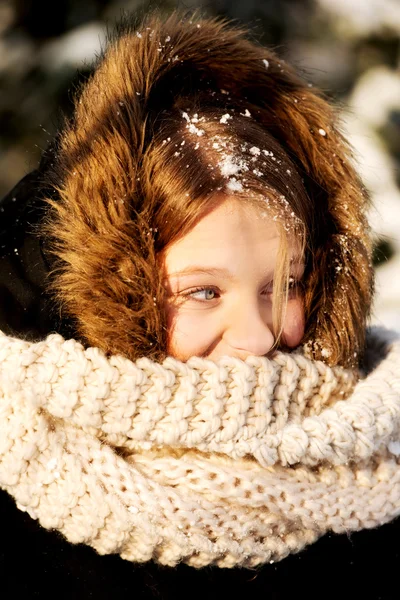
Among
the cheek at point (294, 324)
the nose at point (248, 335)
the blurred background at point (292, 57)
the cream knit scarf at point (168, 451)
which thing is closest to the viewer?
the cream knit scarf at point (168, 451)

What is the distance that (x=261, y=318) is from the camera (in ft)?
3.82

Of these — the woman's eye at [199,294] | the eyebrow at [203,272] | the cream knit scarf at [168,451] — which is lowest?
the cream knit scarf at [168,451]

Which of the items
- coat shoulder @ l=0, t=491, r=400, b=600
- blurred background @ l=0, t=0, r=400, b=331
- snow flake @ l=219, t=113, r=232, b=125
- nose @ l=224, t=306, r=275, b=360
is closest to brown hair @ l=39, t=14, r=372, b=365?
A: snow flake @ l=219, t=113, r=232, b=125

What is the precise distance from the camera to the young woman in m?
1.03

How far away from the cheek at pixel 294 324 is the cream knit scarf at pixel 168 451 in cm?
11

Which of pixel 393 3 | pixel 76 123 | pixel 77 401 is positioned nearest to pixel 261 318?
pixel 77 401

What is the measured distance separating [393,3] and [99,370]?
378cm

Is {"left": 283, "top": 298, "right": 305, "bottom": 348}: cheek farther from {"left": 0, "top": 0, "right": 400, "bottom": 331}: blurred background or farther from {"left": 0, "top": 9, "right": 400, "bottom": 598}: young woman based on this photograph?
{"left": 0, "top": 0, "right": 400, "bottom": 331}: blurred background

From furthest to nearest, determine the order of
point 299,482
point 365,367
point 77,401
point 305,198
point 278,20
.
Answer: point 278,20, point 365,367, point 305,198, point 299,482, point 77,401

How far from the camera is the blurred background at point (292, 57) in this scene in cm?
344

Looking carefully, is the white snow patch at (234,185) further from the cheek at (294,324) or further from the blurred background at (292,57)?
the blurred background at (292,57)

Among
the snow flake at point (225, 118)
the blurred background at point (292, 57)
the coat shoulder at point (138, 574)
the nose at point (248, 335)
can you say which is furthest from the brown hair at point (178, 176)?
the blurred background at point (292, 57)

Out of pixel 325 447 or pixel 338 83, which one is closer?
pixel 325 447

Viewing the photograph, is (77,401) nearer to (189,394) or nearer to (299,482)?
(189,394)
